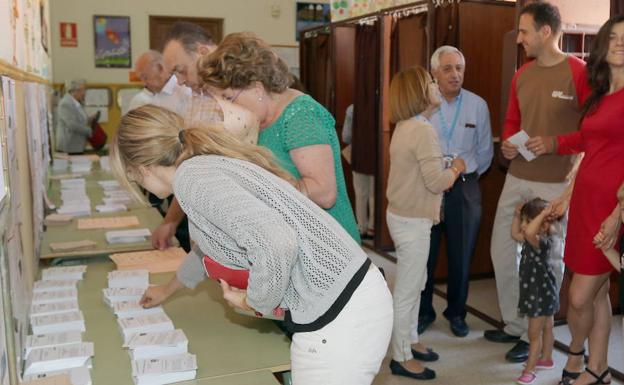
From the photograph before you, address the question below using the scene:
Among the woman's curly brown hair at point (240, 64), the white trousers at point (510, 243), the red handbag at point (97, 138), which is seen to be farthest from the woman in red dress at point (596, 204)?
the red handbag at point (97, 138)

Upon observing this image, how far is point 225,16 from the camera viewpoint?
30.2 feet

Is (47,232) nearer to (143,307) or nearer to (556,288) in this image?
(143,307)

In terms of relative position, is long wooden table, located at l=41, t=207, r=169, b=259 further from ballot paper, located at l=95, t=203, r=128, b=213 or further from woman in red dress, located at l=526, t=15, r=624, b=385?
woman in red dress, located at l=526, t=15, r=624, b=385

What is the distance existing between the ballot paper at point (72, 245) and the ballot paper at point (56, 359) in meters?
1.06

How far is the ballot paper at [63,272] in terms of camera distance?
7.47 feet

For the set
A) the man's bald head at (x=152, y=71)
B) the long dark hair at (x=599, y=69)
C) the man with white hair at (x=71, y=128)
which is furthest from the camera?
the man with white hair at (x=71, y=128)

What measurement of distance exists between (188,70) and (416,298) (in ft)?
4.93

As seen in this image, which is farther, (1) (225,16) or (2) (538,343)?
(1) (225,16)

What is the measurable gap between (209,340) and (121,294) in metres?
0.46

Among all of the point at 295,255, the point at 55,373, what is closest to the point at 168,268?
the point at 55,373

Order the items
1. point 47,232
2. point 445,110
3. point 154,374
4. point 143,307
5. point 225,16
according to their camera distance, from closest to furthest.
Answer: point 154,374
point 143,307
point 47,232
point 445,110
point 225,16

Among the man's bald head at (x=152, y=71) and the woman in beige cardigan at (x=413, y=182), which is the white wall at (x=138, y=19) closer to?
the man's bald head at (x=152, y=71)

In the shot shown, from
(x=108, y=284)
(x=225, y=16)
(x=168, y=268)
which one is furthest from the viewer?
(x=225, y=16)

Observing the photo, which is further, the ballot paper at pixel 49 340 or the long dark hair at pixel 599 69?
the long dark hair at pixel 599 69
